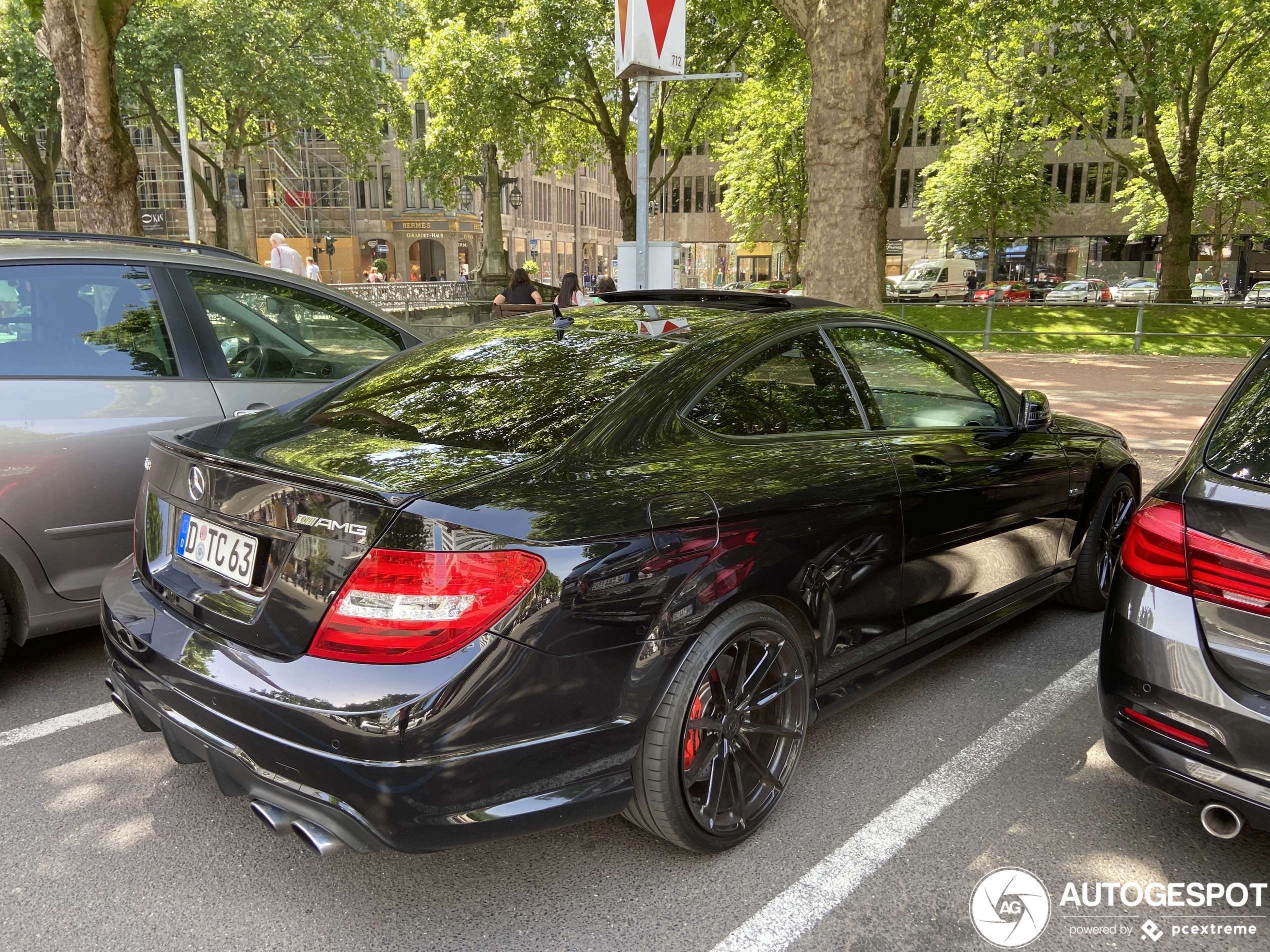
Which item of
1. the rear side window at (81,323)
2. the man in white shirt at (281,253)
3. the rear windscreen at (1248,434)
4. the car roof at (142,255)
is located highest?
the man in white shirt at (281,253)

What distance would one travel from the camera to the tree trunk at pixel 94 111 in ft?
35.4

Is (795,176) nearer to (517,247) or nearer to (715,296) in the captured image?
(517,247)

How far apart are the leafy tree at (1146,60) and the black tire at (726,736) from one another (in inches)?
735

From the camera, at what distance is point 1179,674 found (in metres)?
2.54

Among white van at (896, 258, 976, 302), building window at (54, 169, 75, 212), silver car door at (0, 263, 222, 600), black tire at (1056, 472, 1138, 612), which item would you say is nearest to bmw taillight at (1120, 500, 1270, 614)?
black tire at (1056, 472, 1138, 612)

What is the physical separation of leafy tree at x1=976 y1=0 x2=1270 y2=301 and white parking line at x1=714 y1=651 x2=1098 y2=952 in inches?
697

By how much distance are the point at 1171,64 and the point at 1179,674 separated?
22.4 m

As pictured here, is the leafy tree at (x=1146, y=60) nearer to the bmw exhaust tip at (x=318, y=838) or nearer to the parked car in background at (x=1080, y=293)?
the parked car in background at (x=1080, y=293)

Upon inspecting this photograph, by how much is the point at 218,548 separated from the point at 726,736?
147 cm

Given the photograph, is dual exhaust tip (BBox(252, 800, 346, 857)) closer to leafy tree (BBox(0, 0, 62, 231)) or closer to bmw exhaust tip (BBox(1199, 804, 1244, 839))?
bmw exhaust tip (BBox(1199, 804, 1244, 839))

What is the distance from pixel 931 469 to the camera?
3482 mm

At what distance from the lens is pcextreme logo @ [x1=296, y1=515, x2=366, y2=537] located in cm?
223

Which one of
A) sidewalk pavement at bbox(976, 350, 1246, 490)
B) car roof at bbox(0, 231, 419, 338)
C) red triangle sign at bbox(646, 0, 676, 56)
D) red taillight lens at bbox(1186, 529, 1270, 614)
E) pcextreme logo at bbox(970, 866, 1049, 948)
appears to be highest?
red triangle sign at bbox(646, 0, 676, 56)

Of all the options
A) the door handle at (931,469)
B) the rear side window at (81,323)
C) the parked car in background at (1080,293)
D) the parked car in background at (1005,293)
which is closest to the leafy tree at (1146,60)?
the parked car in background at (1005,293)
